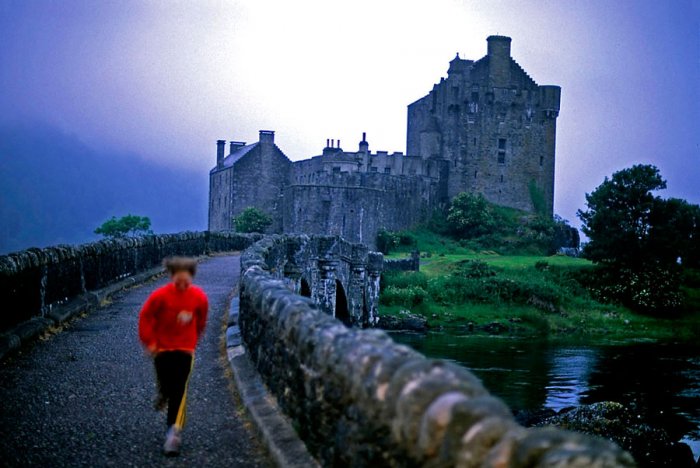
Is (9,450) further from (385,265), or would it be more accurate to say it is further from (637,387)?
(385,265)

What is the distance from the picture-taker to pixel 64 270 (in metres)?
12.0

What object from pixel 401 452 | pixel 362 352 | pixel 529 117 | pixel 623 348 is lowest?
pixel 623 348

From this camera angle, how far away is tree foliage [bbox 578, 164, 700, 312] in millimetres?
50469

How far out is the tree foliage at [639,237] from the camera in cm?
5047

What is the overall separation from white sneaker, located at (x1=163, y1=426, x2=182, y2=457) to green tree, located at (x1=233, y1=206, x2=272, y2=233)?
57.1 m

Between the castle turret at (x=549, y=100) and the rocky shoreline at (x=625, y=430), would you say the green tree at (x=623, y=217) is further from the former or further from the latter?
the rocky shoreline at (x=625, y=430)

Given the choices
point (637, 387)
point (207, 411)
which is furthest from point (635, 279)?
point (207, 411)

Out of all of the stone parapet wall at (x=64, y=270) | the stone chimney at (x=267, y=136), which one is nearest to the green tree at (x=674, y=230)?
the stone chimney at (x=267, y=136)

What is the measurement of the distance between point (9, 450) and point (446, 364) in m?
3.71

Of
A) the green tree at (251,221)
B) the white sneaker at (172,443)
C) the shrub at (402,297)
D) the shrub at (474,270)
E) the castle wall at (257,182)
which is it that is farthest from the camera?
the castle wall at (257,182)

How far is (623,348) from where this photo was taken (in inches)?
1501

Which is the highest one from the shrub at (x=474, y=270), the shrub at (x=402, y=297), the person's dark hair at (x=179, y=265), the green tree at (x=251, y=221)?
the green tree at (x=251, y=221)

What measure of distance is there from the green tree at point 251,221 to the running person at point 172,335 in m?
57.0

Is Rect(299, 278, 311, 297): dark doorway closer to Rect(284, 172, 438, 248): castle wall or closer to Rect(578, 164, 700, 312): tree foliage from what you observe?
Rect(578, 164, 700, 312): tree foliage
